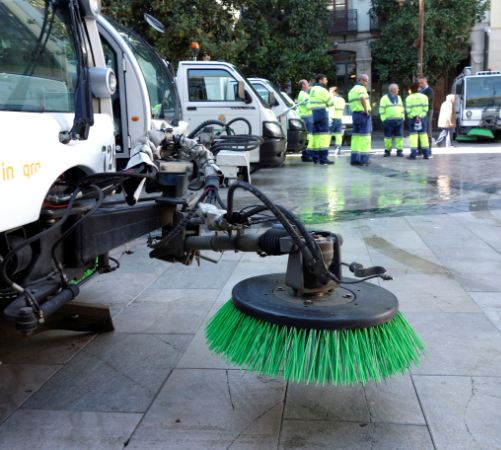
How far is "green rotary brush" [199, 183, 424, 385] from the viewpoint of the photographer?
2355mm

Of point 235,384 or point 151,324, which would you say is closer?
point 235,384

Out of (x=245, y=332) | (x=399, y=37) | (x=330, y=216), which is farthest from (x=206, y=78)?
(x=399, y=37)

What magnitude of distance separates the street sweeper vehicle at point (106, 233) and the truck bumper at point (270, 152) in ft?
26.8

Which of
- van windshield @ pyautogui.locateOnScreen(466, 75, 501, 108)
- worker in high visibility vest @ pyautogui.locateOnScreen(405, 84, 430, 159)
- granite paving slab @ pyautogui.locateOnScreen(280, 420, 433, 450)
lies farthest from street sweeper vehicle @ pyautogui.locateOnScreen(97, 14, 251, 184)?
van windshield @ pyautogui.locateOnScreen(466, 75, 501, 108)

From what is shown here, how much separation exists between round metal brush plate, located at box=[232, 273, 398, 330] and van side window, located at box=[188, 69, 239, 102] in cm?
895

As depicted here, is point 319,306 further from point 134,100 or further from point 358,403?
point 134,100

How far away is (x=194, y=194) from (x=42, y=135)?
1.17m

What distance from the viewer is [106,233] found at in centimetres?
291

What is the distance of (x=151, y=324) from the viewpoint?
13.5 ft

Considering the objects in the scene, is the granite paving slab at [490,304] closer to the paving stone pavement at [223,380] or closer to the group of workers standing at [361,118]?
the paving stone pavement at [223,380]

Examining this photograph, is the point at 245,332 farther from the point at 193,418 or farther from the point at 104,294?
the point at 104,294

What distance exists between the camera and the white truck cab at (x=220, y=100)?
11.3 m

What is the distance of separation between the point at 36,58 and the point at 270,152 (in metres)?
8.89

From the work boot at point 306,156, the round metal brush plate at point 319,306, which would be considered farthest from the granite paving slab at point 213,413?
the work boot at point 306,156
